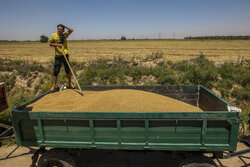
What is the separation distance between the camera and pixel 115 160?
13.6ft

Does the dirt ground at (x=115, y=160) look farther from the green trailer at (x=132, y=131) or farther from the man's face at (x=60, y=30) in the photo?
the man's face at (x=60, y=30)

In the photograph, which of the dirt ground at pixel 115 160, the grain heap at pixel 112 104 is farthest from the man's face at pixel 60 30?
the dirt ground at pixel 115 160

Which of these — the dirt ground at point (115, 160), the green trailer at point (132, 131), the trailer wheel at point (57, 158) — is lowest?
the dirt ground at point (115, 160)

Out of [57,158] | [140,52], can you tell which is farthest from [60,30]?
[140,52]

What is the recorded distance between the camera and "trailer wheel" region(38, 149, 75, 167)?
309cm

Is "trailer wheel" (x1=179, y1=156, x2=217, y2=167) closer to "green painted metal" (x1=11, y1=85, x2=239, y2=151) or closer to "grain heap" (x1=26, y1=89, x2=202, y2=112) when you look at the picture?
"green painted metal" (x1=11, y1=85, x2=239, y2=151)

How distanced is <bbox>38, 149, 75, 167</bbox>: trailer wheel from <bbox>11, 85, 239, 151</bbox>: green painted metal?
0.18 meters

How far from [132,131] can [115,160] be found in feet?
5.41

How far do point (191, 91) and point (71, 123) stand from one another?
9.74ft

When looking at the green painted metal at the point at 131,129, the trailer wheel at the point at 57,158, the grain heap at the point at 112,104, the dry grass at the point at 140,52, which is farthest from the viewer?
the dry grass at the point at 140,52

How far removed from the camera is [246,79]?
328 inches

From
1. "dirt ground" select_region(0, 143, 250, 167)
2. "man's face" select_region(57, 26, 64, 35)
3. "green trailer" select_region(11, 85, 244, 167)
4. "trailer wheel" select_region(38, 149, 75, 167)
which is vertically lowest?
"dirt ground" select_region(0, 143, 250, 167)

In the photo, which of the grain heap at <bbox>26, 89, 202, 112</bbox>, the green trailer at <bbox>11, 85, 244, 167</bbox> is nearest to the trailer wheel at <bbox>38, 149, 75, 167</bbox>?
the green trailer at <bbox>11, 85, 244, 167</bbox>

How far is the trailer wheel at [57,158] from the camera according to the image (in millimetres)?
3087
